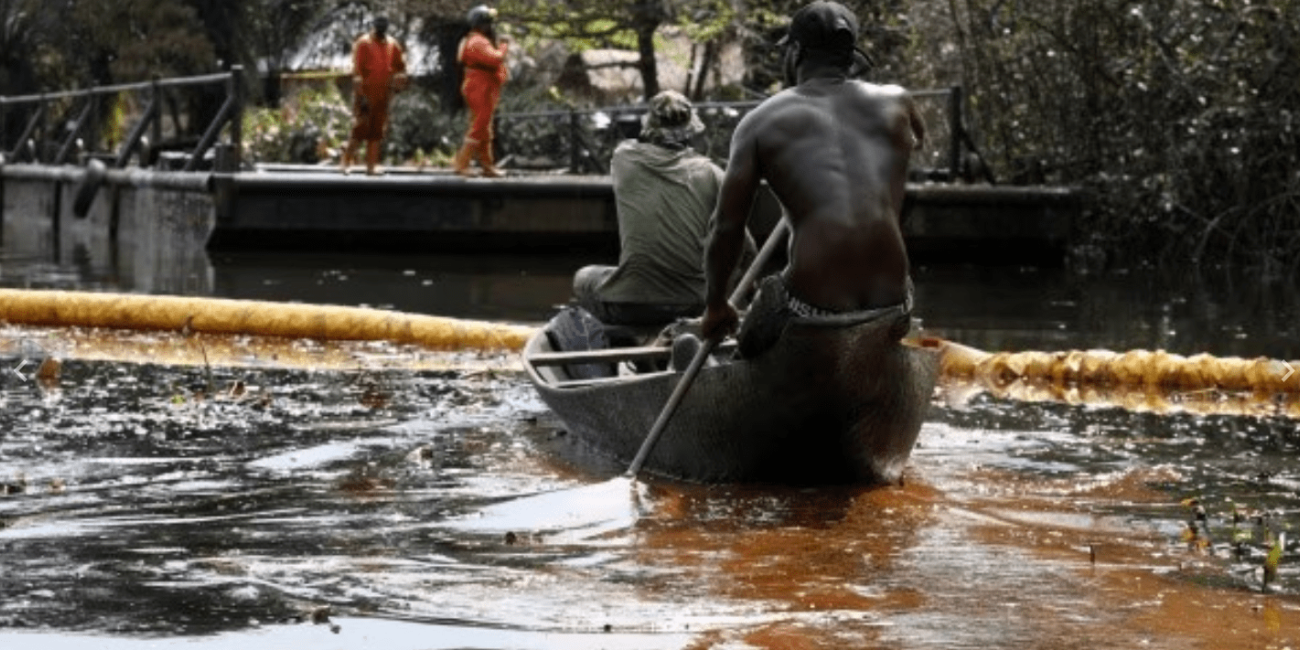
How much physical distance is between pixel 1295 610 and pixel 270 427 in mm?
5488

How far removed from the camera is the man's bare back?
355 inches

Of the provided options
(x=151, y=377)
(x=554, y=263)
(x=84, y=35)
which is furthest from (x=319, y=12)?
(x=151, y=377)

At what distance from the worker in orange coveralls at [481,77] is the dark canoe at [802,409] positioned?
574 inches

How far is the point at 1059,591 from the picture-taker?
294 inches

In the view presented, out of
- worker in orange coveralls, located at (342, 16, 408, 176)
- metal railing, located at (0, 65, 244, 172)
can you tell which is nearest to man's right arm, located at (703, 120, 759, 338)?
metal railing, located at (0, 65, 244, 172)

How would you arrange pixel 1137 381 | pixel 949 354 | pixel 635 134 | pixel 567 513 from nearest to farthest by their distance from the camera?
pixel 567 513 < pixel 1137 381 < pixel 949 354 < pixel 635 134

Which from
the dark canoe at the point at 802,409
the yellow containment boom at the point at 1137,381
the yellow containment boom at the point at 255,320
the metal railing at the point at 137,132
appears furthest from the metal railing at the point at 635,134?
the dark canoe at the point at 802,409

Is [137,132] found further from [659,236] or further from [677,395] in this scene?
[677,395]

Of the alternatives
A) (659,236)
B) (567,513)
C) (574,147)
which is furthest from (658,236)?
(574,147)

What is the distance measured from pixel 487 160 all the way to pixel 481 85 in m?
0.94

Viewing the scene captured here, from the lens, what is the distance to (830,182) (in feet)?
29.8

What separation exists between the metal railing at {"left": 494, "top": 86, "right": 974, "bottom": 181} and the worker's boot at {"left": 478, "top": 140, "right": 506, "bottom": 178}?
1767mm

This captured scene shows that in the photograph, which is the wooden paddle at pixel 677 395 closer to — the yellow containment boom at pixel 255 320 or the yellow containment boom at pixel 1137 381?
the yellow containment boom at pixel 1137 381

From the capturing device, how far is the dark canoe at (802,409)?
900cm
